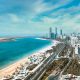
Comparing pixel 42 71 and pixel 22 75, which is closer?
pixel 22 75

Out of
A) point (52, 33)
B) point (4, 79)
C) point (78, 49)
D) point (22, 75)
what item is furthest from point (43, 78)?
point (52, 33)

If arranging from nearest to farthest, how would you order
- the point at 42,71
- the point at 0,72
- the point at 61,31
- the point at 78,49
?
the point at 42,71 < the point at 0,72 < the point at 78,49 < the point at 61,31

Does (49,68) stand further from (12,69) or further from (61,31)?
(61,31)

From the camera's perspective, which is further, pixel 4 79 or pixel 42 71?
pixel 42 71

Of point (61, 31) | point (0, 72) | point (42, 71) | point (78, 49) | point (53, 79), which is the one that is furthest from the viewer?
point (61, 31)

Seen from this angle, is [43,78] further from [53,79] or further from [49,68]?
[49,68]

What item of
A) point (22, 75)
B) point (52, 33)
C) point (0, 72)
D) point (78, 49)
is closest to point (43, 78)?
point (22, 75)

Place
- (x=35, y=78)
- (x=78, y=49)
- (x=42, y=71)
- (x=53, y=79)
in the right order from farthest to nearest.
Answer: (x=78, y=49)
(x=42, y=71)
(x=35, y=78)
(x=53, y=79)

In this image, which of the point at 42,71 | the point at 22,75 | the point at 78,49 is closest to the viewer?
the point at 22,75
